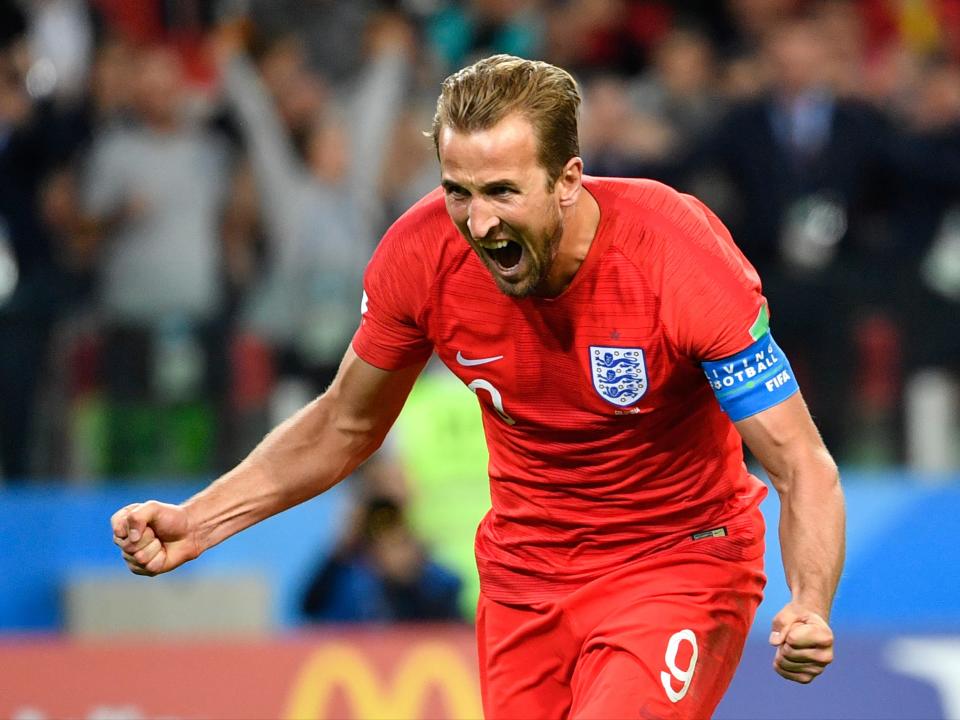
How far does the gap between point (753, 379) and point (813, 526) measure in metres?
0.34

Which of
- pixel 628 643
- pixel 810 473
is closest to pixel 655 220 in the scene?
pixel 810 473

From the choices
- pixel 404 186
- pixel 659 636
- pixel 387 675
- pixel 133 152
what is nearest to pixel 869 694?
pixel 387 675

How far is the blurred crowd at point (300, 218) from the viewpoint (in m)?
8.50

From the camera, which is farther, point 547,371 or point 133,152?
point 133,152

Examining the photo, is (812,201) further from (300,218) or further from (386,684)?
(386,684)

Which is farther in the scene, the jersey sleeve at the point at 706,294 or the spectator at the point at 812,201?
the spectator at the point at 812,201

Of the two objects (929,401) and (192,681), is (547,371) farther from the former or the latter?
(929,401)

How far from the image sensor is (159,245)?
8781mm

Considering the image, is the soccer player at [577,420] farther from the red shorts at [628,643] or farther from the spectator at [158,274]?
the spectator at [158,274]

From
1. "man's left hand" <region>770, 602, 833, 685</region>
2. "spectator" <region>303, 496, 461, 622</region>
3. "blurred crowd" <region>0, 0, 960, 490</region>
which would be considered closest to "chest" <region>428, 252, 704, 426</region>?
"man's left hand" <region>770, 602, 833, 685</region>

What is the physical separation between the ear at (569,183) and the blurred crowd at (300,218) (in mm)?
4865

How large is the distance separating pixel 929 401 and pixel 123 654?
447 centimetres

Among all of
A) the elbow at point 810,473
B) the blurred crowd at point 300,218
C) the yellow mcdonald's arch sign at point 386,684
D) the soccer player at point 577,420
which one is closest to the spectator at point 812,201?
the blurred crowd at point 300,218

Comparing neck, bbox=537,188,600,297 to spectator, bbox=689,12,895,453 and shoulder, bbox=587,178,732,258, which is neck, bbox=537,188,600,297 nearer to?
shoulder, bbox=587,178,732,258
